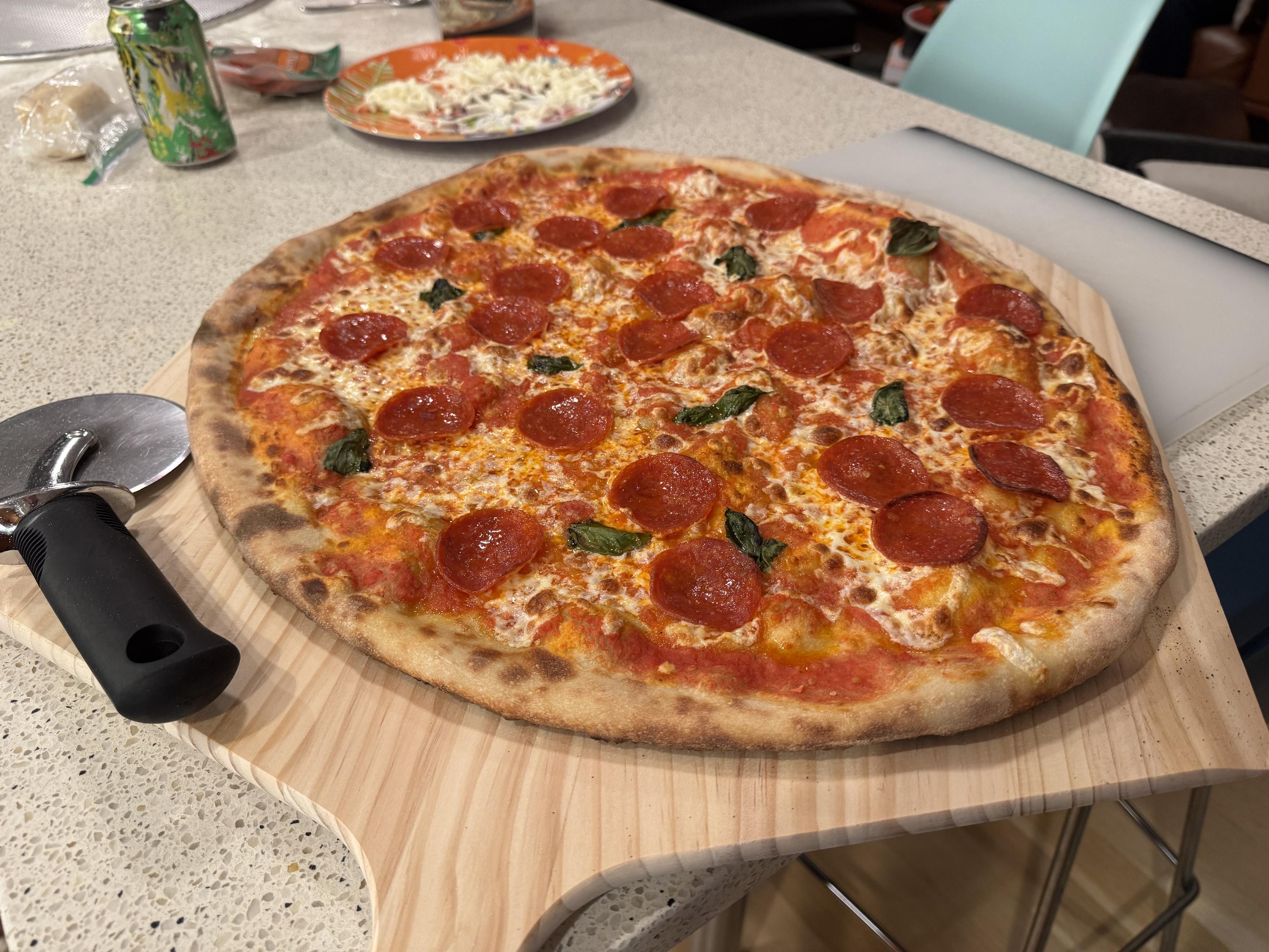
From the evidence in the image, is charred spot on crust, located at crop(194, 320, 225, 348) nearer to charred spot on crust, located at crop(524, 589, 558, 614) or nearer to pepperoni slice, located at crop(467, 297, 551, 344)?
pepperoni slice, located at crop(467, 297, 551, 344)

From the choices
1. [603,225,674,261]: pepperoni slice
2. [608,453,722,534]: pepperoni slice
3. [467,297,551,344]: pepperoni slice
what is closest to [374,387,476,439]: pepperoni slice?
[467,297,551,344]: pepperoni slice

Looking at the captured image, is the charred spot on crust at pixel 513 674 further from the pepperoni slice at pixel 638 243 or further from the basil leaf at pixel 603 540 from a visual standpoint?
the pepperoni slice at pixel 638 243

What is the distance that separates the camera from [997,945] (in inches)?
100.0

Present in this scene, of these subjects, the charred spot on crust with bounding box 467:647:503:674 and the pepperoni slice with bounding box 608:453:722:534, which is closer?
the charred spot on crust with bounding box 467:647:503:674

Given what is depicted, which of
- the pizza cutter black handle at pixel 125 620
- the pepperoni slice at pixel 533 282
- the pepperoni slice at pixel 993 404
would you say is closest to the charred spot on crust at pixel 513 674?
the pizza cutter black handle at pixel 125 620

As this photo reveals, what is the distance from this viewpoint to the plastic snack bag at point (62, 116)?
2936 mm

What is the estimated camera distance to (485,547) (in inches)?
58.9

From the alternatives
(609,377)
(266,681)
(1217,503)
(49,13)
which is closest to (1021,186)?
(1217,503)

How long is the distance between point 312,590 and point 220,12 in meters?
3.68

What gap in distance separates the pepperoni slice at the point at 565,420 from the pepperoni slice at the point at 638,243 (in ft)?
1.93

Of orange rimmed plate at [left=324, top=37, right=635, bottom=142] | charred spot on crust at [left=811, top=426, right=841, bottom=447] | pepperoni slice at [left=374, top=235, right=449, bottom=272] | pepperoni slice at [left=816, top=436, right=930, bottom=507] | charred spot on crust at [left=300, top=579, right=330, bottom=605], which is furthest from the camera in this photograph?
orange rimmed plate at [left=324, top=37, right=635, bottom=142]

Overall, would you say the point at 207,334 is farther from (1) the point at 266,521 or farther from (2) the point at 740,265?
(2) the point at 740,265

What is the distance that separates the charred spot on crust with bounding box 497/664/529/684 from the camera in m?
1.27

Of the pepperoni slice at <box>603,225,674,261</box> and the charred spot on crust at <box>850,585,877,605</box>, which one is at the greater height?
the charred spot on crust at <box>850,585,877,605</box>
